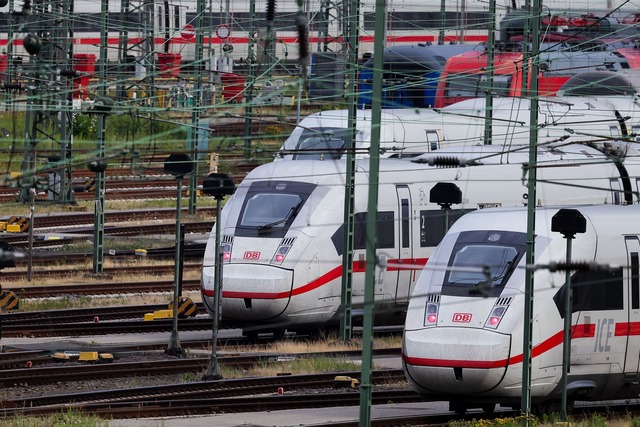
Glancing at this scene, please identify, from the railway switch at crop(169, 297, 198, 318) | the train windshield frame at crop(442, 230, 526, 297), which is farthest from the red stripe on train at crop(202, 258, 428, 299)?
the train windshield frame at crop(442, 230, 526, 297)

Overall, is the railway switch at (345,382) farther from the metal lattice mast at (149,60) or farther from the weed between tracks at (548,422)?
the metal lattice mast at (149,60)

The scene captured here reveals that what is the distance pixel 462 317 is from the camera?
56.6ft

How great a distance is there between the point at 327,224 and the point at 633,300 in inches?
259

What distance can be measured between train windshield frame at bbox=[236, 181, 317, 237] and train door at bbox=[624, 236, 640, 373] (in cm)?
666

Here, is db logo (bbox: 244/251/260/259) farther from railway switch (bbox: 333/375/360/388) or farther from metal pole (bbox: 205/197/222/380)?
railway switch (bbox: 333/375/360/388)

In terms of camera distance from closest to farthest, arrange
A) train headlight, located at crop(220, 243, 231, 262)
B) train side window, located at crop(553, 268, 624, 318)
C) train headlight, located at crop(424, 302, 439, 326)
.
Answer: train headlight, located at crop(424, 302, 439, 326)
train side window, located at crop(553, 268, 624, 318)
train headlight, located at crop(220, 243, 231, 262)

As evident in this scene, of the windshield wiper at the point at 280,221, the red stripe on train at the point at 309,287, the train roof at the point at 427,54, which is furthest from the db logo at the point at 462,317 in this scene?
the train roof at the point at 427,54

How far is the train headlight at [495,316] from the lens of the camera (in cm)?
1716

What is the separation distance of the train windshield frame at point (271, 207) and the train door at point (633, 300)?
6.66m

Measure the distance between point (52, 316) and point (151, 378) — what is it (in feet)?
18.4

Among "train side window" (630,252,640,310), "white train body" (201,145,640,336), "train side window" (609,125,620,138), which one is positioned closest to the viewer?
"train side window" (630,252,640,310)

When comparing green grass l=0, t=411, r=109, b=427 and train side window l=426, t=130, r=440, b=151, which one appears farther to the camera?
train side window l=426, t=130, r=440, b=151

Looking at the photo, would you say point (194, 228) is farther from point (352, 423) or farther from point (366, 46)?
point (366, 46)

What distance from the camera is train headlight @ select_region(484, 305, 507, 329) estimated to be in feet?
56.3
